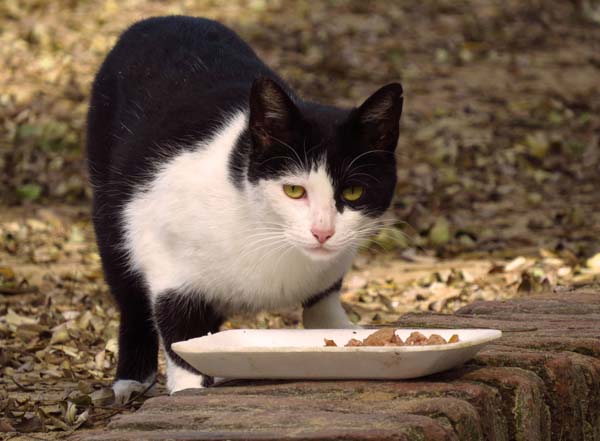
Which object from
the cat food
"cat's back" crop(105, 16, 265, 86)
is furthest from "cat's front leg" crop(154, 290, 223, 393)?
"cat's back" crop(105, 16, 265, 86)

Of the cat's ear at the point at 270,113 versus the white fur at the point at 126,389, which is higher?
the cat's ear at the point at 270,113

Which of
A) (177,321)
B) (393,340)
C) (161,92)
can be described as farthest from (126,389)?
(393,340)

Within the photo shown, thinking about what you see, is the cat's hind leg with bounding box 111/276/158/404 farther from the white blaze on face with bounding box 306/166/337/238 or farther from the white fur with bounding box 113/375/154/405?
the white blaze on face with bounding box 306/166/337/238

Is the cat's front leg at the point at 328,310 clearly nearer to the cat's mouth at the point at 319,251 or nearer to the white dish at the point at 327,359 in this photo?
the cat's mouth at the point at 319,251

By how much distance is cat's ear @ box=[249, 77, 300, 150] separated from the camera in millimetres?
3154

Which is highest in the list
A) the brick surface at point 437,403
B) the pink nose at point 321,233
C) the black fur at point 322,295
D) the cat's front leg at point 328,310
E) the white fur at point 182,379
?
the pink nose at point 321,233

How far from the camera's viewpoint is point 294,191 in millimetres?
3152

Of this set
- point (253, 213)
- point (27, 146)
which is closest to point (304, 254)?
point (253, 213)

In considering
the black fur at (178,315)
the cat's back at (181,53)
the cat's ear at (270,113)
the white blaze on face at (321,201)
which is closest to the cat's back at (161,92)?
the cat's back at (181,53)

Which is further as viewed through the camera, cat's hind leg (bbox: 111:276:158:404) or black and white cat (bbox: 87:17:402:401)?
cat's hind leg (bbox: 111:276:158:404)

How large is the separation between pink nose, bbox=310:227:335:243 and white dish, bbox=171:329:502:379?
453 millimetres

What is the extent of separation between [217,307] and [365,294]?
6.21 feet

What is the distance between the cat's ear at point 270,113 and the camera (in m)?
3.15

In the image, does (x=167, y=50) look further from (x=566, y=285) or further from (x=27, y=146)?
(x=27, y=146)
